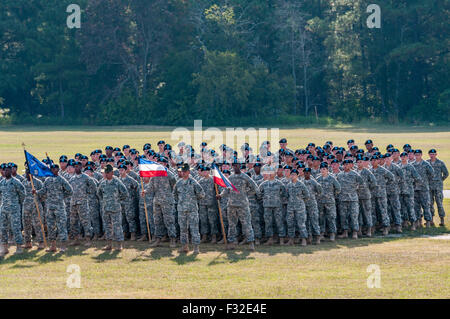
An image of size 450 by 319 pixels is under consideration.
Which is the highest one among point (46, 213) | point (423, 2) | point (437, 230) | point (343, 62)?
point (423, 2)

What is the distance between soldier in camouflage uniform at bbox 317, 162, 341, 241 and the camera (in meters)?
14.9

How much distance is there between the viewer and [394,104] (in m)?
63.5

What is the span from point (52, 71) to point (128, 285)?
196 feet

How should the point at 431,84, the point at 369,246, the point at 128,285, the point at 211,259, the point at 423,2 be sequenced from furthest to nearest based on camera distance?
the point at 431,84
the point at 423,2
the point at 369,246
the point at 211,259
the point at 128,285

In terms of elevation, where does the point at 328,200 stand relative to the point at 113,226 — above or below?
above

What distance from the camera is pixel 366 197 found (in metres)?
15.4

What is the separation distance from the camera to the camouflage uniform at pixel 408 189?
1620cm

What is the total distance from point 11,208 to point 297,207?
5.46 m

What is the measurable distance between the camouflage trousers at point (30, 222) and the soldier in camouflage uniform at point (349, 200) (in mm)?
6076

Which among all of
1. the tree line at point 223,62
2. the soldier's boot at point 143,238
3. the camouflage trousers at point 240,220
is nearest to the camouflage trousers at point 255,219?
the camouflage trousers at point 240,220

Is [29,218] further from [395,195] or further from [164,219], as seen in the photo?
[395,195]

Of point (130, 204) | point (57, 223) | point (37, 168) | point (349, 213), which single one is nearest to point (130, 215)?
point (130, 204)

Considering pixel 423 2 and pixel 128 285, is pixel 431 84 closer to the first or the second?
pixel 423 2
